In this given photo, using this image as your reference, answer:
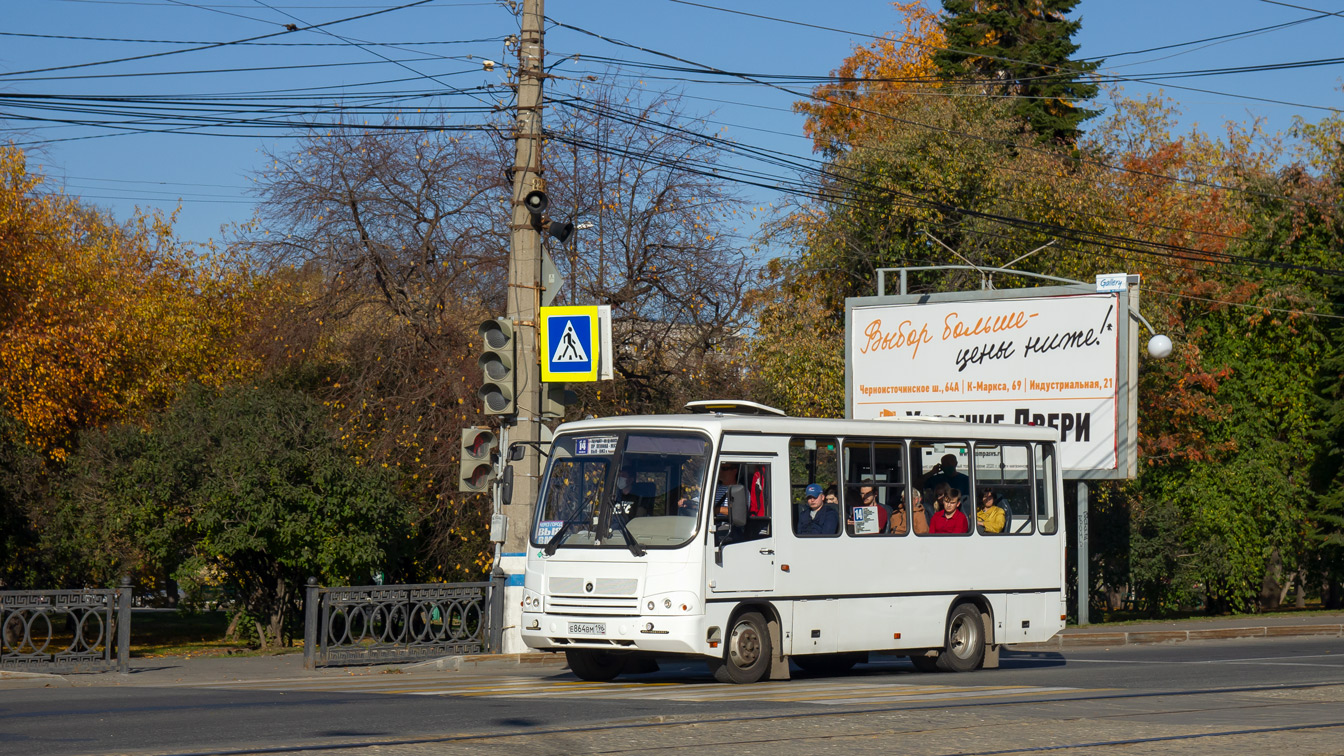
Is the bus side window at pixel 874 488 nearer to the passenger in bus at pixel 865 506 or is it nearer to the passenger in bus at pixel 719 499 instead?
the passenger in bus at pixel 865 506

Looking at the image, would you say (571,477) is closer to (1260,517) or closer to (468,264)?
(468,264)

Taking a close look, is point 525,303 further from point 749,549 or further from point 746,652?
point 746,652

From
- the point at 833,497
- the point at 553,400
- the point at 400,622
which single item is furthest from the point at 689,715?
the point at 400,622

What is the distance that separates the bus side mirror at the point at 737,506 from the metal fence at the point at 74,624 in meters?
7.48

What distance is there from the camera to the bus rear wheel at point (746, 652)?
14619 mm

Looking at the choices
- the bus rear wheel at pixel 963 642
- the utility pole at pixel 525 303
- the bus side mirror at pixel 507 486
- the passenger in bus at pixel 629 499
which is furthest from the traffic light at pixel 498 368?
the bus rear wheel at pixel 963 642

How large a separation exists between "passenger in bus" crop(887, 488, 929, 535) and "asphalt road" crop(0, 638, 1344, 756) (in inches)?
65.6

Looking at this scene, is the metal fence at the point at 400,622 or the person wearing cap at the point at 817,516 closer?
the person wearing cap at the point at 817,516

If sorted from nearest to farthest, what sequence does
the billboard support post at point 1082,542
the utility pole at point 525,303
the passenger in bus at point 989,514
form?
the passenger in bus at point 989,514 < the utility pole at point 525,303 < the billboard support post at point 1082,542

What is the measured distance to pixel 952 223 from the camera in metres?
39.4

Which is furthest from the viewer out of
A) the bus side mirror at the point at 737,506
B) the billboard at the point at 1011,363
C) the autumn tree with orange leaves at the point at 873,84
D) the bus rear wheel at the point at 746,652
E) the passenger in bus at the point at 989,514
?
the autumn tree with orange leaves at the point at 873,84

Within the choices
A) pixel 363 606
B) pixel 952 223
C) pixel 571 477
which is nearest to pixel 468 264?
pixel 363 606

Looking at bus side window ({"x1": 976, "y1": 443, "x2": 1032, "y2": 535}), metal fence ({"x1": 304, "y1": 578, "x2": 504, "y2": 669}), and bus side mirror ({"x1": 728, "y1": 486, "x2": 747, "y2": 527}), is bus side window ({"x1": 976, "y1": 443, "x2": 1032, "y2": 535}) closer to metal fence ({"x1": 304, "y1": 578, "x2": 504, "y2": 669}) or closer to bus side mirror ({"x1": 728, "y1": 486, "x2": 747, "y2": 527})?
bus side mirror ({"x1": 728, "y1": 486, "x2": 747, "y2": 527})

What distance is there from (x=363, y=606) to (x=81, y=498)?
10671 mm
